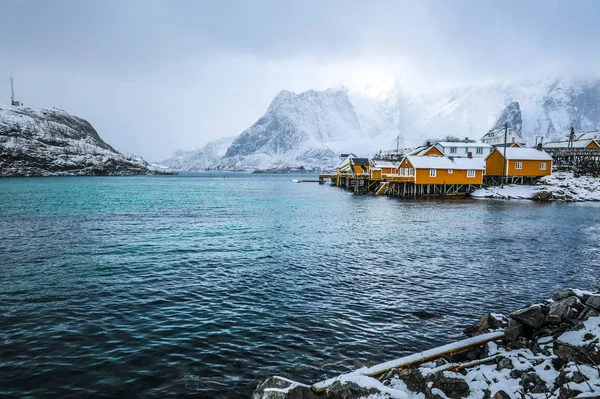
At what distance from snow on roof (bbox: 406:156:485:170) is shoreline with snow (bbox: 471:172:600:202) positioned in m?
5.28

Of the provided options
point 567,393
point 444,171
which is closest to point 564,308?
point 567,393

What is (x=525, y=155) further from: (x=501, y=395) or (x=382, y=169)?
(x=501, y=395)

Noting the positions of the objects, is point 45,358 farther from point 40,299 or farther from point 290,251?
point 290,251

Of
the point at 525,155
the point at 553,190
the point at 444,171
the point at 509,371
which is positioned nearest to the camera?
the point at 509,371

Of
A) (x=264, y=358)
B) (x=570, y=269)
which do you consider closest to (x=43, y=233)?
(x=264, y=358)

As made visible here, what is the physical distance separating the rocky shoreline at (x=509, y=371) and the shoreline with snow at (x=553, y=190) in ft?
213

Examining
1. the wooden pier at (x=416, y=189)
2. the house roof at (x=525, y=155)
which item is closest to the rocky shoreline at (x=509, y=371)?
the wooden pier at (x=416, y=189)

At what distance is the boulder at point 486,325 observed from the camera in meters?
11.8

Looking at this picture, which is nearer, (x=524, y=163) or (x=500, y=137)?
(x=524, y=163)

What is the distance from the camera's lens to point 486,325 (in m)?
11.9

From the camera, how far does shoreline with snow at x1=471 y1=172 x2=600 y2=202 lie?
65812 mm

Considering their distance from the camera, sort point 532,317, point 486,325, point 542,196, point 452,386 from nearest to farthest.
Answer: point 452,386 → point 532,317 → point 486,325 → point 542,196

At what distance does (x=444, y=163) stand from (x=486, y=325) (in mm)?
66567

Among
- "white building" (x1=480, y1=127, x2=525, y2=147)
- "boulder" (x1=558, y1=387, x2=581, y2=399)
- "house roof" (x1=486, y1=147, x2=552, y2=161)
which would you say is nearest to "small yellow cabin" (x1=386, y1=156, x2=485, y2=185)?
"house roof" (x1=486, y1=147, x2=552, y2=161)
